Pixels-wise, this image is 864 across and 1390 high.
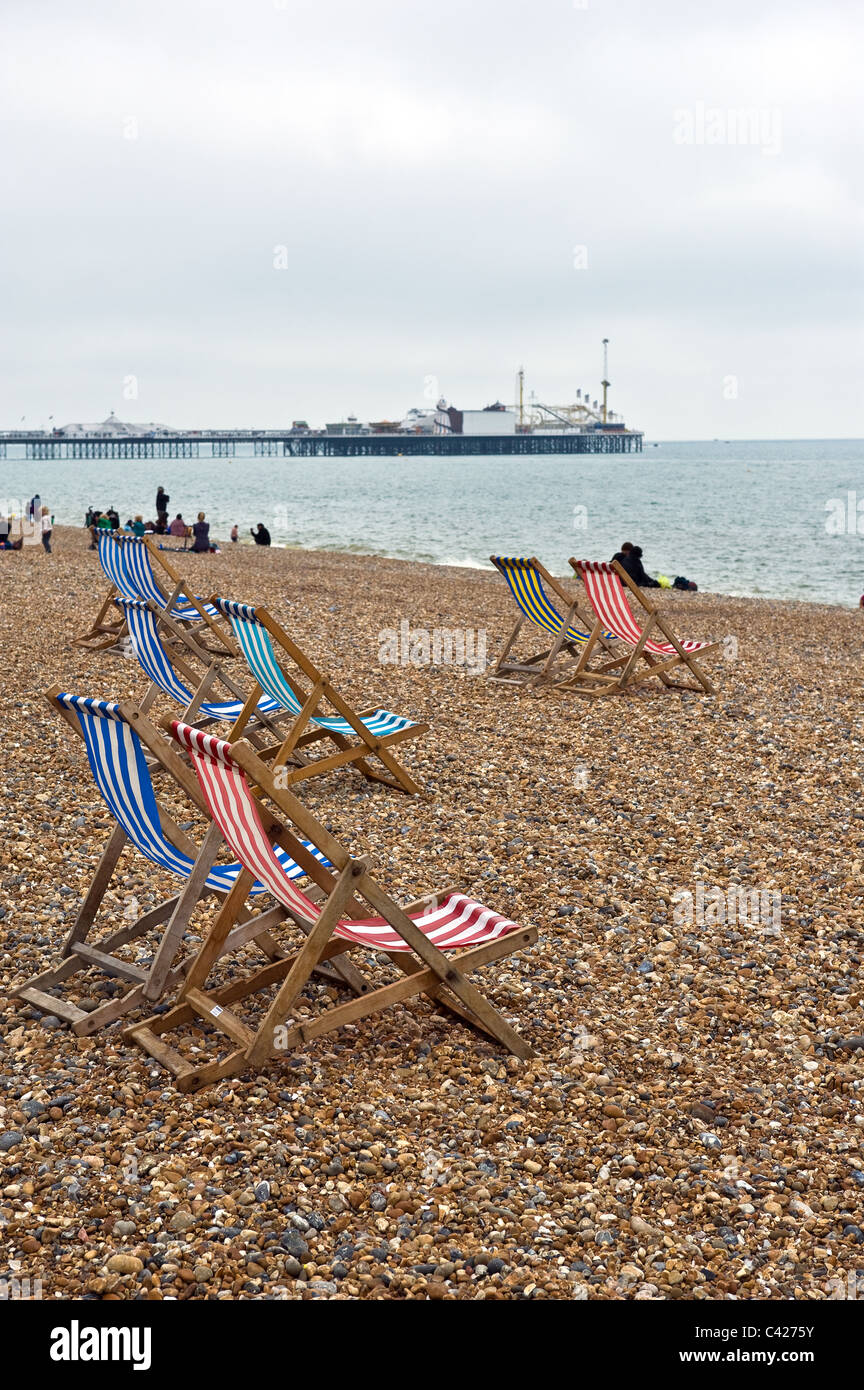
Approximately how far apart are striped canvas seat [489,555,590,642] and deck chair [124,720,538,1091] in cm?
527

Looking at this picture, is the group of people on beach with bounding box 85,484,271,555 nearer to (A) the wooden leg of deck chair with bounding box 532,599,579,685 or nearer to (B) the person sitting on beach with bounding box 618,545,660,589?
(B) the person sitting on beach with bounding box 618,545,660,589

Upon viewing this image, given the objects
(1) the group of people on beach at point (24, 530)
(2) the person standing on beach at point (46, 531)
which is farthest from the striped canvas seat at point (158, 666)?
(2) the person standing on beach at point (46, 531)

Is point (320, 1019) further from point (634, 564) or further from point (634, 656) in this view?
point (634, 564)

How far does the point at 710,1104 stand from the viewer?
11.1 feet

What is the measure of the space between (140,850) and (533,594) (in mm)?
5655

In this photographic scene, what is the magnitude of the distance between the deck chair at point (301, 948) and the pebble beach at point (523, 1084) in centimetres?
11

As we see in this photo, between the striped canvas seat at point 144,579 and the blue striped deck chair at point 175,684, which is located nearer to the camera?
the blue striped deck chair at point 175,684

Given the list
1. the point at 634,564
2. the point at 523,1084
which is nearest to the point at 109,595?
the point at 523,1084

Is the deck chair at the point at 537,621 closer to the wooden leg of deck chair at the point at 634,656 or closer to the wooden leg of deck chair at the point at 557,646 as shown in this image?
the wooden leg of deck chair at the point at 557,646

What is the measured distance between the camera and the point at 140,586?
945 centimetres

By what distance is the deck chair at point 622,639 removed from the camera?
859 cm

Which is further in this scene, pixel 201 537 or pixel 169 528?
pixel 169 528

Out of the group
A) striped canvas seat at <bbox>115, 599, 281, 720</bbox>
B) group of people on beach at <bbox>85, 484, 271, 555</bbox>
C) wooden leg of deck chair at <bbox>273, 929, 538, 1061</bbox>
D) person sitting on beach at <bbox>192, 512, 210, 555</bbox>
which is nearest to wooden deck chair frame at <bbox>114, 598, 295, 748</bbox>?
striped canvas seat at <bbox>115, 599, 281, 720</bbox>

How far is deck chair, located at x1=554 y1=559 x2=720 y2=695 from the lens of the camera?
859cm
